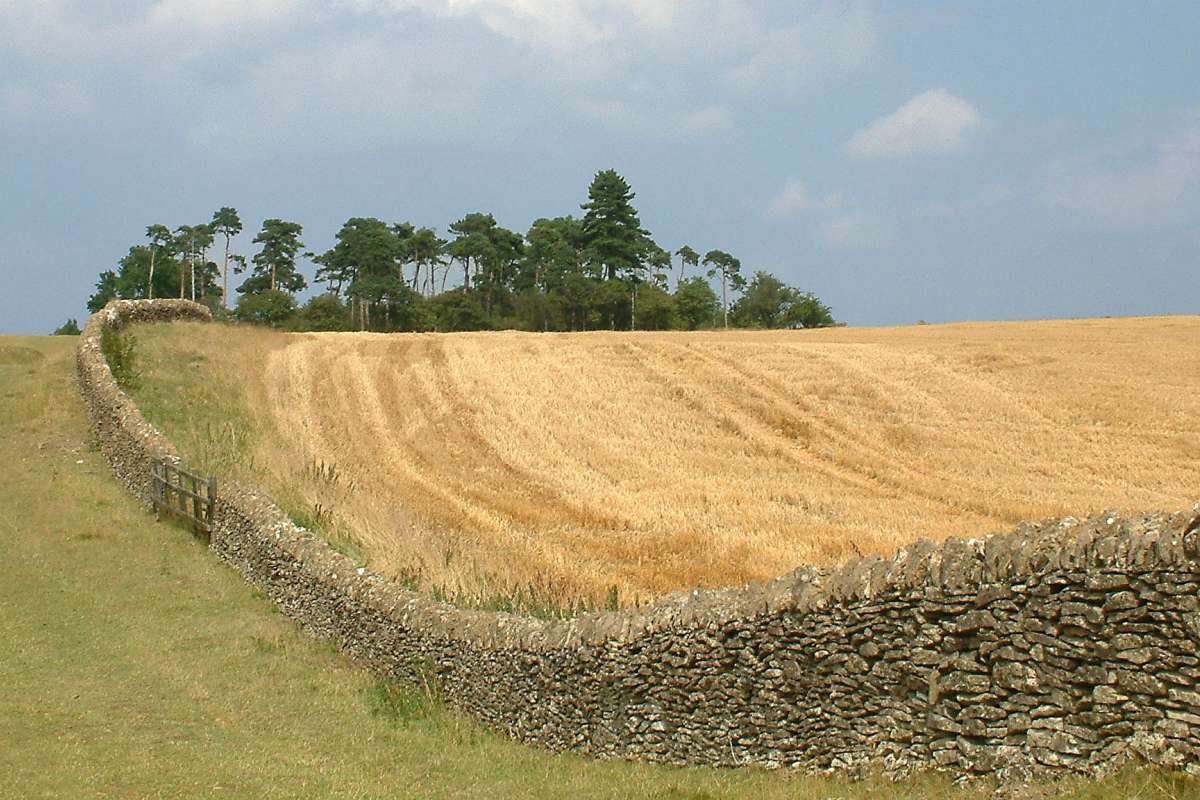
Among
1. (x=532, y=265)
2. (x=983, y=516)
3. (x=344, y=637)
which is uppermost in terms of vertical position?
(x=532, y=265)

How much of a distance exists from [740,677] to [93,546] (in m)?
16.8

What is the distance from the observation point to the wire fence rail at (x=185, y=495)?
75.6 ft

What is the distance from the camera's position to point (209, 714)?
45.5 ft

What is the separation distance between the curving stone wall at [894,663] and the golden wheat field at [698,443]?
4.31m

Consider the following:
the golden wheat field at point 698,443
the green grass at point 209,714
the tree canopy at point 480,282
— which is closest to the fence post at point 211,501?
the green grass at point 209,714

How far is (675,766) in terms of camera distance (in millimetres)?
11070

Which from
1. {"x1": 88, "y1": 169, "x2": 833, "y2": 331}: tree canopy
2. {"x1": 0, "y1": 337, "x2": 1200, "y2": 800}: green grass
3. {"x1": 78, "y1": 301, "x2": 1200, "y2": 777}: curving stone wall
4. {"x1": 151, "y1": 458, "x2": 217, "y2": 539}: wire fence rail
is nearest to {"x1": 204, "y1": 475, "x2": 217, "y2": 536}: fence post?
{"x1": 151, "y1": 458, "x2": 217, "y2": 539}: wire fence rail

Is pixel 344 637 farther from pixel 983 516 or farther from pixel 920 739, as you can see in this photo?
pixel 983 516

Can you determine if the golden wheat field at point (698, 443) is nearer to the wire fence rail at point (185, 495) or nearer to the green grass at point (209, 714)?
the wire fence rail at point (185, 495)

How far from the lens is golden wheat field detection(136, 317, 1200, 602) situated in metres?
19.7

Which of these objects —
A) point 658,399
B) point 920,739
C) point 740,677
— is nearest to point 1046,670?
point 920,739

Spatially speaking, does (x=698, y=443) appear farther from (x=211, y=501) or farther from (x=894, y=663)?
(x=894, y=663)

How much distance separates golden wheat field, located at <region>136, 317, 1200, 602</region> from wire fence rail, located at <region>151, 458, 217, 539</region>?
205 centimetres

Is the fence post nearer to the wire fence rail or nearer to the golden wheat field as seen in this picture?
the wire fence rail
